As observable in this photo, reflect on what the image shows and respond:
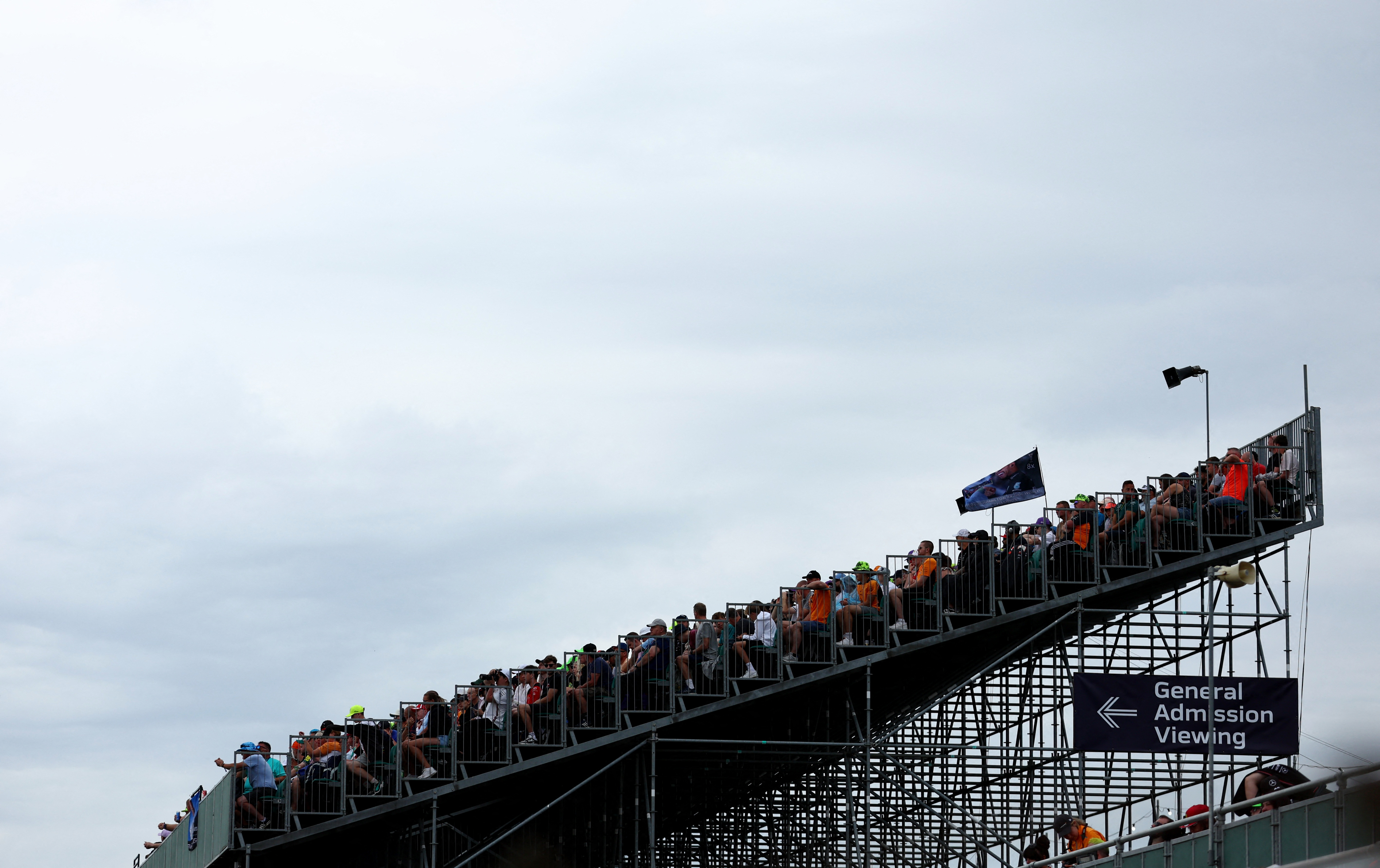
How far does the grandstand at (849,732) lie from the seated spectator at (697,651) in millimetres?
62

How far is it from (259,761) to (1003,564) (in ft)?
35.9

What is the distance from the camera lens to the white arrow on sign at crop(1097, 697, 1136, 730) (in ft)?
89.0

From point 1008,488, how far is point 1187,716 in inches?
234

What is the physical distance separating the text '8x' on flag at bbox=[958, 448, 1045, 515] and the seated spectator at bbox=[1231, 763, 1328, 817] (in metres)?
10.3

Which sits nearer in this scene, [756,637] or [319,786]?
[319,786]

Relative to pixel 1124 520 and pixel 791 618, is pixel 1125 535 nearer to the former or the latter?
pixel 1124 520

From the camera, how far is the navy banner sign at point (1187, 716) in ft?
86.8

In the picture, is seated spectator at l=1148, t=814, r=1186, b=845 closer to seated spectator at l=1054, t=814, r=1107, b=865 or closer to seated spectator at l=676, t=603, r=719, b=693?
seated spectator at l=1054, t=814, r=1107, b=865

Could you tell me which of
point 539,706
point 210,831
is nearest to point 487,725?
point 539,706

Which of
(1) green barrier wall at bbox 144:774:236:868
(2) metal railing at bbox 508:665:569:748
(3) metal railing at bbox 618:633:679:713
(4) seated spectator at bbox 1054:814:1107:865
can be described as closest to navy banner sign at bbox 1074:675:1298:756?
(4) seated spectator at bbox 1054:814:1107:865

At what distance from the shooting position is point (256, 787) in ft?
91.8

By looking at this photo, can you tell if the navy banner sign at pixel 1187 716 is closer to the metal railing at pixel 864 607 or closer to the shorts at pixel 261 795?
the metal railing at pixel 864 607

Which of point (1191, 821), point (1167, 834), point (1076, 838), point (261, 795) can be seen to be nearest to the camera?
point (1191, 821)

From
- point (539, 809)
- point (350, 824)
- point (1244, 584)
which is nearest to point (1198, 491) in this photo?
point (1244, 584)
